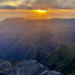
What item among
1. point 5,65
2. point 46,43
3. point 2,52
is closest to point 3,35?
point 2,52

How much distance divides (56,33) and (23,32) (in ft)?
149

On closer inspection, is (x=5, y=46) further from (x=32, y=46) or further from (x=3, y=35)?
(x=32, y=46)

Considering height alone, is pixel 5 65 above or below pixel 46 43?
above

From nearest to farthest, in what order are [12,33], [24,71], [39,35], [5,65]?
[24,71] < [5,65] < [39,35] < [12,33]

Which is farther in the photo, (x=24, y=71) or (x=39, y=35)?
(x=39, y=35)

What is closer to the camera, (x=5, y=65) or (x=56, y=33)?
(x=5, y=65)

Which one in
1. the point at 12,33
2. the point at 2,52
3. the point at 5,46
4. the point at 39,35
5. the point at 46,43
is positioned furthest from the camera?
the point at 12,33

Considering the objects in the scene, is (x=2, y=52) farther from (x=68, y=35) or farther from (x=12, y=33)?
(x=68, y=35)

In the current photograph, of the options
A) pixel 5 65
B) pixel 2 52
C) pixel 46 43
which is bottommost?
pixel 2 52

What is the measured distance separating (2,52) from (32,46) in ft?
104

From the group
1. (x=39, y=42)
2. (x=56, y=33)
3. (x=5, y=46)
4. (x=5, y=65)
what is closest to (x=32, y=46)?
(x=39, y=42)

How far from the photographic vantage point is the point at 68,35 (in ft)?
384

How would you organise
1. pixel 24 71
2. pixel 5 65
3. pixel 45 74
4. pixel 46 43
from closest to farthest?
pixel 45 74 → pixel 24 71 → pixel 5 65 → pixel 46 43

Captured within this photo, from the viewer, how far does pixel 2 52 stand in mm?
134250
